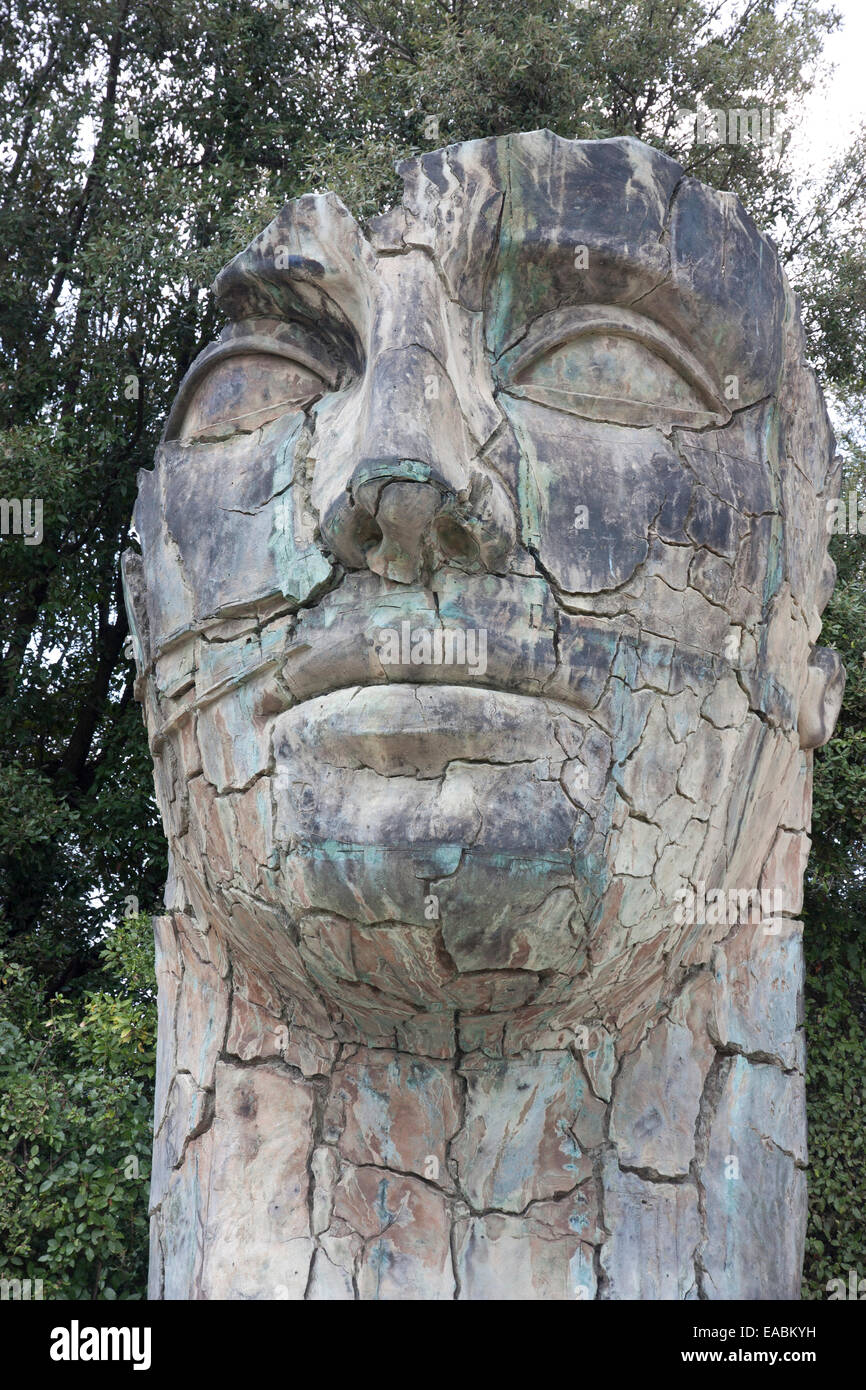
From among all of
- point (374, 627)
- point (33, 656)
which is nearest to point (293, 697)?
point (374, 627)

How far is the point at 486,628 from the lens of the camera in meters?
2.43

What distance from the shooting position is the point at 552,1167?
2.67 m

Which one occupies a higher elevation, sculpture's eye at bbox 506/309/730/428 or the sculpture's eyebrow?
the sculpture's eyebrow

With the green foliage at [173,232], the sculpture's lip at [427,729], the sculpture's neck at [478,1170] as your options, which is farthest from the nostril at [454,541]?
the green foliage at [173,232]

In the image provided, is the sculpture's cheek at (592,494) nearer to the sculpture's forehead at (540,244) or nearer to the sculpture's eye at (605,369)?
the sculpture's eye at (605,369)

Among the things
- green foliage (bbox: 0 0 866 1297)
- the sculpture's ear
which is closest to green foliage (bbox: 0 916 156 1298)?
green foliage (bbox: 0 0 866 1297)

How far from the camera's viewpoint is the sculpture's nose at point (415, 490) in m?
2.39

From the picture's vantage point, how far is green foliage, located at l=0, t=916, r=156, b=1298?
14.1ft

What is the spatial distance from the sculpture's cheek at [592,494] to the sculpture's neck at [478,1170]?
0.92 metres

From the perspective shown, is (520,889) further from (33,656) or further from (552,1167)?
(33,656)

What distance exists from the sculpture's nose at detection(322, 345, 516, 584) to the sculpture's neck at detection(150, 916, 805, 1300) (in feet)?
3.14

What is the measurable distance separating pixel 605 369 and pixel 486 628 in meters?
0.63

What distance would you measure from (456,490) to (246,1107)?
1295 mm

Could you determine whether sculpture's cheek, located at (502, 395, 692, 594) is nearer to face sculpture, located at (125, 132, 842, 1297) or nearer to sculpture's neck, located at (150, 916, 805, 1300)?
face sculpture, located at (125, 132, 842, 1297)
